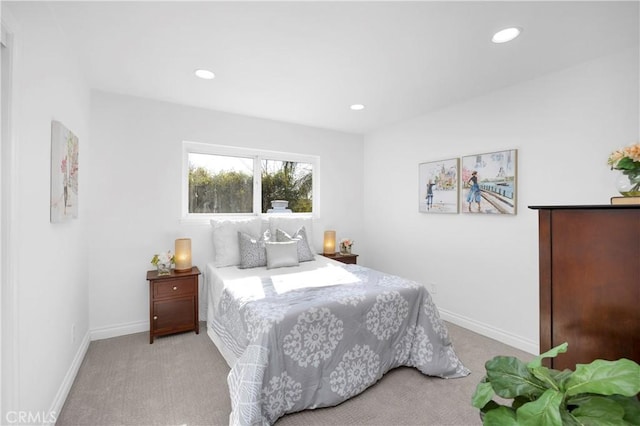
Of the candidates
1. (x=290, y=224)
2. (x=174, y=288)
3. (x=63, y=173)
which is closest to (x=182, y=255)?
(x=174, y=288)

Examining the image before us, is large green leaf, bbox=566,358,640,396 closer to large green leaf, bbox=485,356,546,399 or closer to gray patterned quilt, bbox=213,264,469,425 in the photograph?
large green leaf, bbox=485,356,546,399

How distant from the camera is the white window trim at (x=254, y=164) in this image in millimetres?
3553

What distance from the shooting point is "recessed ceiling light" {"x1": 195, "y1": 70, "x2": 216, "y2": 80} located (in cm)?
261

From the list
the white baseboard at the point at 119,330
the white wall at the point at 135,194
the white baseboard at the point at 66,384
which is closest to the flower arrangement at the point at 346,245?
the white wall at the point at 135,194

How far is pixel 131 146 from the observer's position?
3201mm

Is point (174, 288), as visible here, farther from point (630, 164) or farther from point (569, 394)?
point (630, 164)

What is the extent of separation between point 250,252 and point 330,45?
84.5 inches

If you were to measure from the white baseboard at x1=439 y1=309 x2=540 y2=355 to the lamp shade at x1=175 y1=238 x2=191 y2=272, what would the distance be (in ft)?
9.71

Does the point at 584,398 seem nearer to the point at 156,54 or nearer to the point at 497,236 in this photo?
the point at 497,236

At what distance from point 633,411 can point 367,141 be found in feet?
14.3

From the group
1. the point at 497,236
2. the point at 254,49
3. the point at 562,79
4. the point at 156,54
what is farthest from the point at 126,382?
the point at 562,79

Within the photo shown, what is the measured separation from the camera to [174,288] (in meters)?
3.07

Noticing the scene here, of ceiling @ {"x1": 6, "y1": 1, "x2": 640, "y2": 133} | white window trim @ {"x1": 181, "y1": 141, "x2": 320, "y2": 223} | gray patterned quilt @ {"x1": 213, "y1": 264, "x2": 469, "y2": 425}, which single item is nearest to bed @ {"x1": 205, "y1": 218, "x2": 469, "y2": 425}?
gray patterned quilt @ {"x1": 213, "y1": 264, "x2": 469, "y2": 425}

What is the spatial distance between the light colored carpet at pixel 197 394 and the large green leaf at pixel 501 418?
134 cm
